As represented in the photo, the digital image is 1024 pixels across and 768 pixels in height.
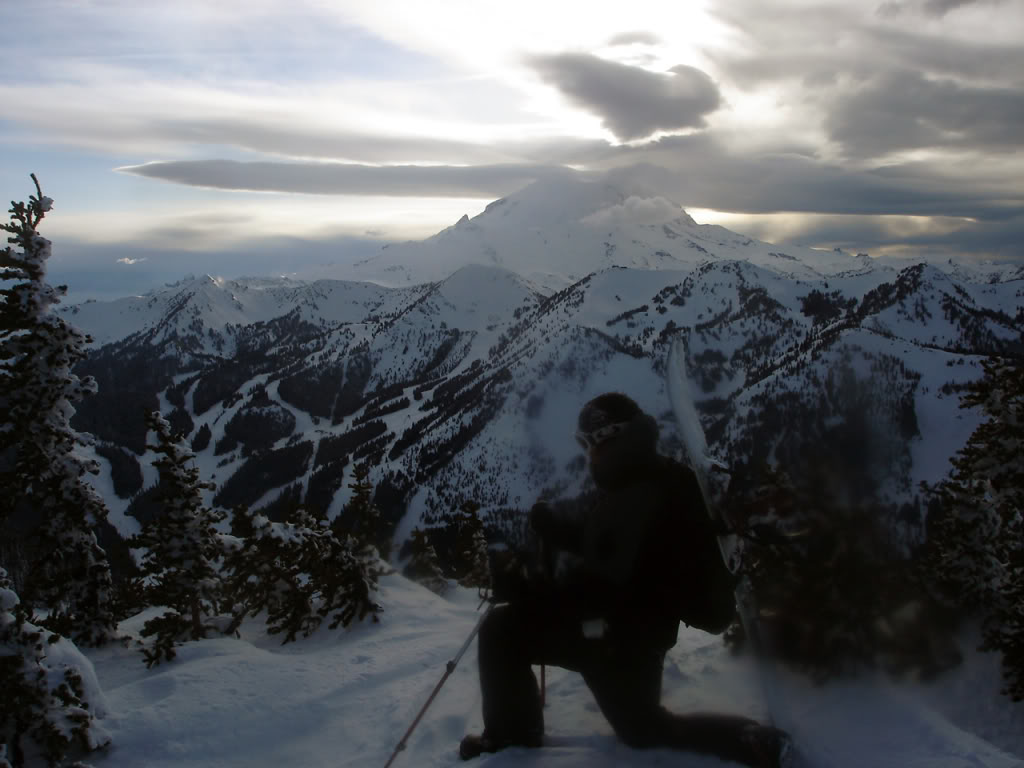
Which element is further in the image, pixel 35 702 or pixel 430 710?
pixel 35 702

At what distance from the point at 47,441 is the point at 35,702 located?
8547 millimetres

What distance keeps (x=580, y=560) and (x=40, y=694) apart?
9885 millimetres

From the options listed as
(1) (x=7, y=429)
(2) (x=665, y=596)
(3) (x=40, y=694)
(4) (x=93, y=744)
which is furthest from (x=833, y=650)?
(1) (x=7, y=429)

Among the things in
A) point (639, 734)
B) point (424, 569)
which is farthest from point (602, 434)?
point (424, 569)

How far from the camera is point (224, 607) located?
93.3 feet

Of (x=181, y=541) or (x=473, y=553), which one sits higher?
(x=181, y=541)

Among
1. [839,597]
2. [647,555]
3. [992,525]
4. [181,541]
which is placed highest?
[647,555]

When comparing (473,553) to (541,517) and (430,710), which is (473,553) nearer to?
(430,710)

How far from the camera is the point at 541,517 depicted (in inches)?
272

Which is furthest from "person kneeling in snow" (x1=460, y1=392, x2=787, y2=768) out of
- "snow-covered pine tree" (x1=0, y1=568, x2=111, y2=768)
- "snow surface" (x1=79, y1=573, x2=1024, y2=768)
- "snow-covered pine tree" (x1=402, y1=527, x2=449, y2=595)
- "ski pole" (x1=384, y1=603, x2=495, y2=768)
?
"snow-covered pine tree" (x1=402, y1=527, x2=449, y2=595)

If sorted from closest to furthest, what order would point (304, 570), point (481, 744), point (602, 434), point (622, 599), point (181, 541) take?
point (622, 599) < point (602, 434) < point (481, 744) < point (181, 541) < point (304, 570)

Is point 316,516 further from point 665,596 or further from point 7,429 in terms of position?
point 665,596

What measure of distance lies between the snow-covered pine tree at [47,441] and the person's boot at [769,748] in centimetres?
1712

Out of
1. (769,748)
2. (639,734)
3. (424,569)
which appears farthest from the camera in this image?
(424,569)
